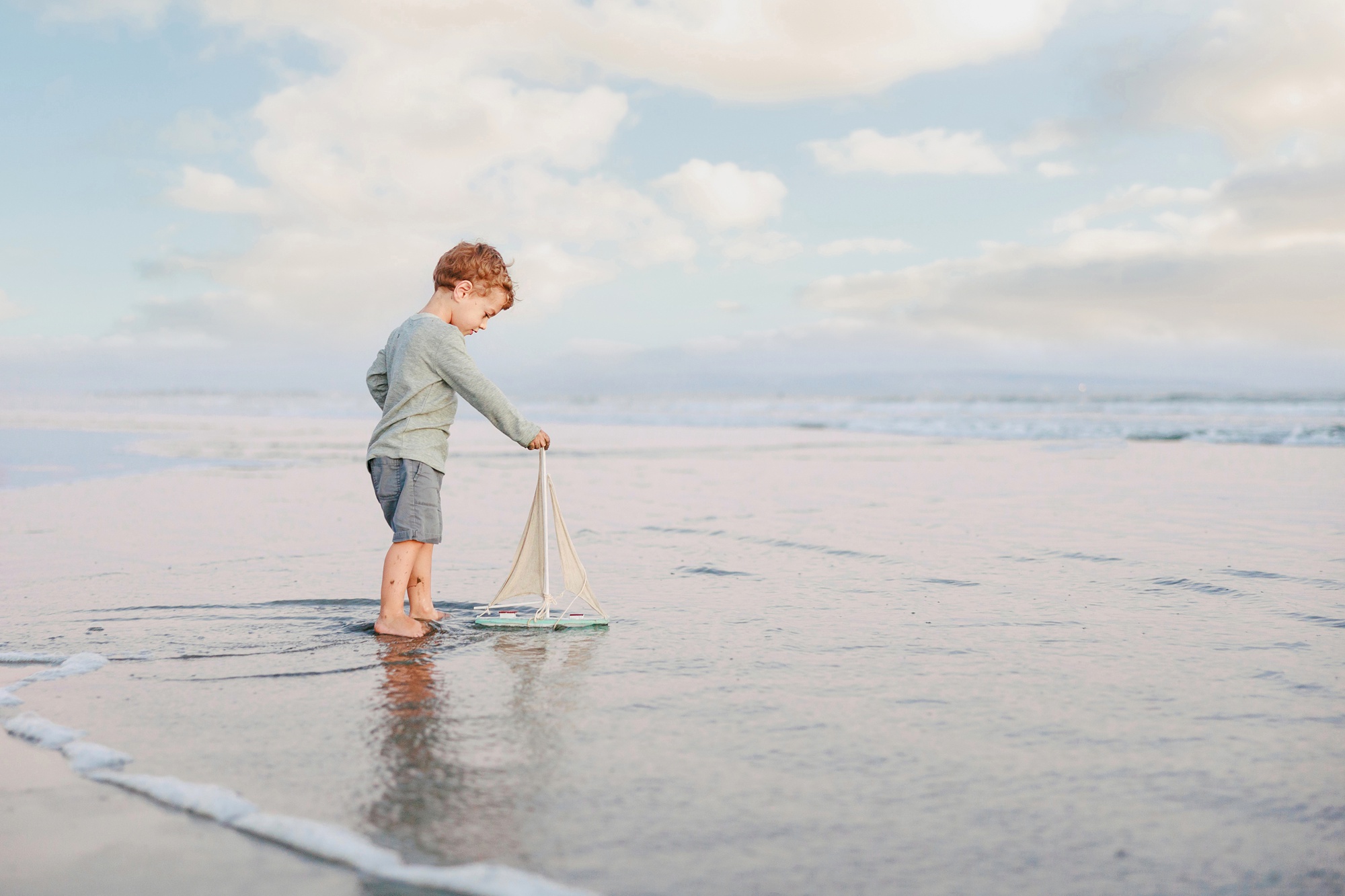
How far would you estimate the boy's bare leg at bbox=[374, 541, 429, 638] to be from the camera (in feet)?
14.5

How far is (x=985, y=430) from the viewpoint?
25250mm

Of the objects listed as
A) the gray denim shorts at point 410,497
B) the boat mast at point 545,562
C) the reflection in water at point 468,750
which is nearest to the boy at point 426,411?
the gray denim shorts at point 410,497

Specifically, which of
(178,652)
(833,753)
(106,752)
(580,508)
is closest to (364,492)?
(580,508)

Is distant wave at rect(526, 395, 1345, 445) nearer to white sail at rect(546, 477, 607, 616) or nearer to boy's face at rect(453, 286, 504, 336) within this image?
white sail at rect(546, 477, 607, 616)

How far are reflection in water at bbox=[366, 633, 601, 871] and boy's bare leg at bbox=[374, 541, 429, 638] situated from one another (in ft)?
0.45

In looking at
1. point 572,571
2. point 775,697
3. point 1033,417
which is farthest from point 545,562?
point 1033,417

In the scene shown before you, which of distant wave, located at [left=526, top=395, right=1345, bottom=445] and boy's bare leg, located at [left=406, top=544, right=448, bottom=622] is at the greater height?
distant wave, located at [left=526, top=395, right=1345, bottom=445]

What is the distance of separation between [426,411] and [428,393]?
0.29 feet

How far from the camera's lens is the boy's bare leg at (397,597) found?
14.5 feet

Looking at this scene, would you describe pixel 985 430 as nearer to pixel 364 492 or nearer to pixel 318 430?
pixel 318 430

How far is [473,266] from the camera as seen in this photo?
4699 millimetres

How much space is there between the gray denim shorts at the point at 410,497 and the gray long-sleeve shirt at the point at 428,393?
0.05 m

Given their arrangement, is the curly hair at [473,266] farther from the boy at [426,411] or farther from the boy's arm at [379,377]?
the boy's arm at [379,377]

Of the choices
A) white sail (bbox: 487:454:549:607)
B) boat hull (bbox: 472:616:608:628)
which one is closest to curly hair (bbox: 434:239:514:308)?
white sail (bbox: 487:454:549:607)
